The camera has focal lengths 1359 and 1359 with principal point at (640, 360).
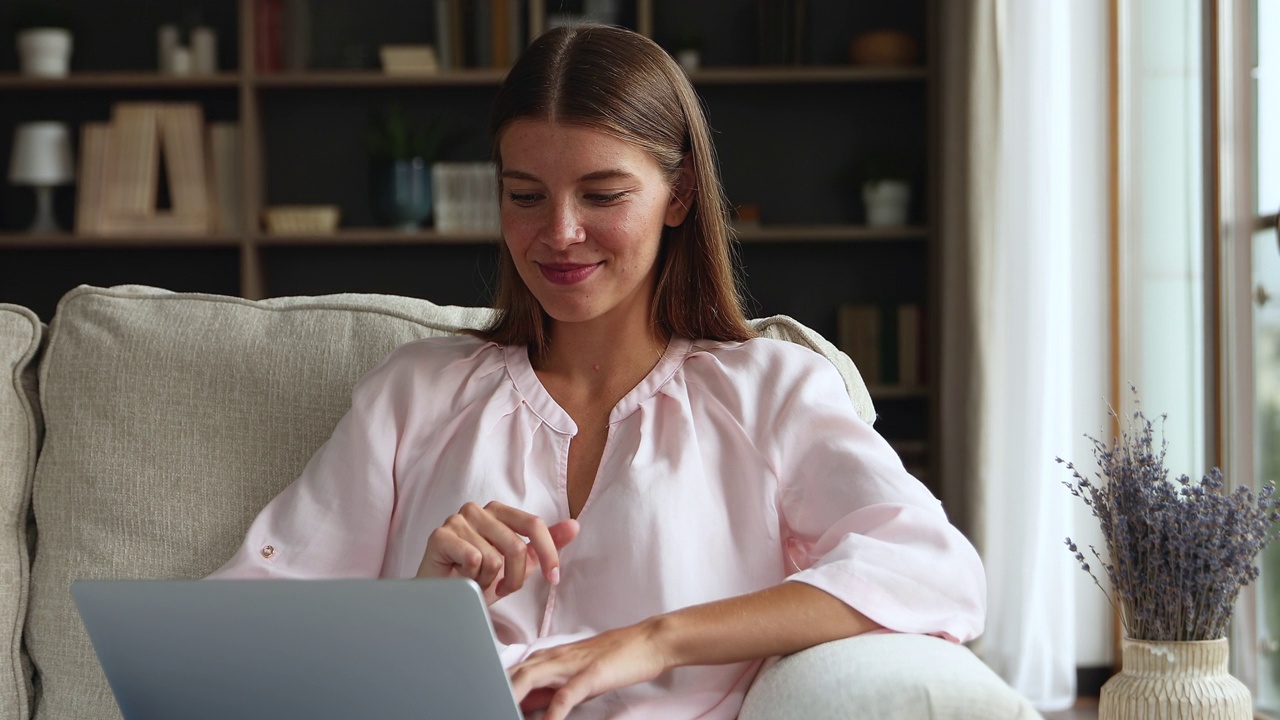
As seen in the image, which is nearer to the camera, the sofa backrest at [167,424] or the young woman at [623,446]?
the young woman at [623,446]

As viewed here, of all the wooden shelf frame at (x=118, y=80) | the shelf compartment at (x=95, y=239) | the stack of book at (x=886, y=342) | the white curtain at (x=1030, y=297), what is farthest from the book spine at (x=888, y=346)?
the wooden shelf frame at (x=118, y=80)

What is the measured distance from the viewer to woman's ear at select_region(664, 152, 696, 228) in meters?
1.58

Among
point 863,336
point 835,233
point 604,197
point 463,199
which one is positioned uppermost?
point 463,199

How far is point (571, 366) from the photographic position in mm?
1601

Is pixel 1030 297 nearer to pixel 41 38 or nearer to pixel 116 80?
pixel 116 80

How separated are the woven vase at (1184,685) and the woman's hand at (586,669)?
0.74m

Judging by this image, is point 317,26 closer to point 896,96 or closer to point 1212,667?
point 896,96

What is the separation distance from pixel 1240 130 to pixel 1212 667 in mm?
1535

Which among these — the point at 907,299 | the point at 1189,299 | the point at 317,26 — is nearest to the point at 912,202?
the point at 907,299

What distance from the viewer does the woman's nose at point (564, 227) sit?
1434mm

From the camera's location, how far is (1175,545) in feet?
5.18

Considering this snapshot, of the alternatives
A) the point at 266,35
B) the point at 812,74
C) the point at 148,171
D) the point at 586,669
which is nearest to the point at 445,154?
the point at 266,35

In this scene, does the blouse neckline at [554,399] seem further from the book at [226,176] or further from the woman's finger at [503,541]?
the book at [226,176]

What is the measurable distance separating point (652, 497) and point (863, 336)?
8.93 ft
